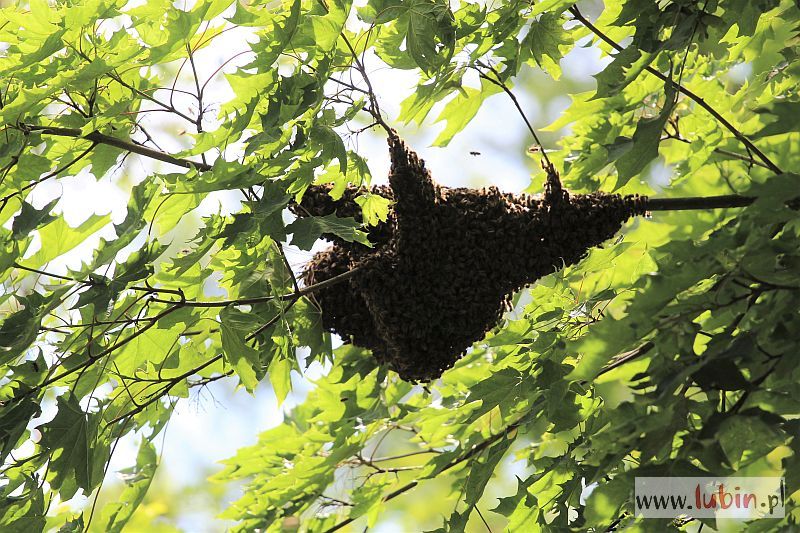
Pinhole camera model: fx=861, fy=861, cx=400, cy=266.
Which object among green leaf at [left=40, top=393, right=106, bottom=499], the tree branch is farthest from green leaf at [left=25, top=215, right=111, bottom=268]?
green leaf at [left=40, top=393, right=106, bottom=499]

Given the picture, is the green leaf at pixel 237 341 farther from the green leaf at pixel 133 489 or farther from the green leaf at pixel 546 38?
the green leaf at pixel 546 38

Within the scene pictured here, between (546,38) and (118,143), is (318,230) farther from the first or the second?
(546,38)

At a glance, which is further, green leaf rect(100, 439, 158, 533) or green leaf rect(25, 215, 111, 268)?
green leaf rect(100, 439, 158, 533)

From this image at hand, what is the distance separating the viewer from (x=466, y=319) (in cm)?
133

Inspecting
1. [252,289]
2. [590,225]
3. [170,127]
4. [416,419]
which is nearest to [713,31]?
[590,225]

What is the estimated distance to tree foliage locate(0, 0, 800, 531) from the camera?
869 mm

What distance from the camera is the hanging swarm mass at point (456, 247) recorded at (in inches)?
50.3

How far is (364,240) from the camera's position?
118cm

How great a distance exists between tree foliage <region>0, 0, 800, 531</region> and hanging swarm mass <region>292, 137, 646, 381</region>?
0.07 metres

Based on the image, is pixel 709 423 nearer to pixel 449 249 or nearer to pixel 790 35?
pixel 449 249

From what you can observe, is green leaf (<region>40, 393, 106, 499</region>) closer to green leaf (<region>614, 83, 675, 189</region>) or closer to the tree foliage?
→ the tree foliage

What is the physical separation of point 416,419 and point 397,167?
2.03 ft

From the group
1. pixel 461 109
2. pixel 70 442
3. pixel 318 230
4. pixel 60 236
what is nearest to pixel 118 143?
pixel 60 236

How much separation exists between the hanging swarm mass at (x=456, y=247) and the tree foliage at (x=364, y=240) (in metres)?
0.07
